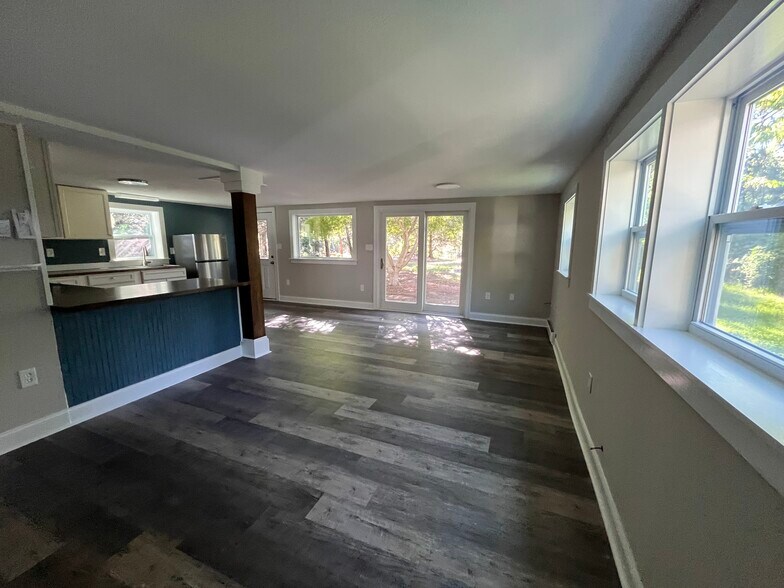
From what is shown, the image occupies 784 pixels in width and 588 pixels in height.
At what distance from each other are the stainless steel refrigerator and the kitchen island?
8.99 feet

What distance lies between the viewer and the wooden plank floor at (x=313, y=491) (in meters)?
1.28

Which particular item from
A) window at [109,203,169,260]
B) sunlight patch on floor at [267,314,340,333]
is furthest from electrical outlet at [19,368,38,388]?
window at [109,203,169,260]

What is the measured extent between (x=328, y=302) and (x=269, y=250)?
A: 186 cm

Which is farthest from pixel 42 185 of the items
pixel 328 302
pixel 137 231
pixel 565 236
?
pixel 565 236

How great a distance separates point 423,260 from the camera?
5.50 metres

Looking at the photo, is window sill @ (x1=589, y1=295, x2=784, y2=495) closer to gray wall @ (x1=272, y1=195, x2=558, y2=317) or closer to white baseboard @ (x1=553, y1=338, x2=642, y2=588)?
white baseboard @ (x1=553, y1=338, x2=642, y2=588)

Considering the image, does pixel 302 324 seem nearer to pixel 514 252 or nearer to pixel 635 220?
pixel 514 252

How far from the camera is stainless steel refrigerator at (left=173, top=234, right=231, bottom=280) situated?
587 cm

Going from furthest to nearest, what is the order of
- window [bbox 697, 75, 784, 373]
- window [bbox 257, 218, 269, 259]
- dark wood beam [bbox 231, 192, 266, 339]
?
window [bbox 257, 218, 269, 259]
dark wood beam [bbox 231, 192, 266, 339]
window [bbox 697, 75, 784, 373]

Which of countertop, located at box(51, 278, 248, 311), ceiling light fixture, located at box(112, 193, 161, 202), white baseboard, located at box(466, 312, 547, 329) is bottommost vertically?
white baseboard, located at box(466, 312, 547, 329)

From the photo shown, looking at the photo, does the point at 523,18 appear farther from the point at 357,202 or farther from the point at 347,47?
the point at 357,202

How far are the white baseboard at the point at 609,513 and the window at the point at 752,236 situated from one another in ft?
3.08

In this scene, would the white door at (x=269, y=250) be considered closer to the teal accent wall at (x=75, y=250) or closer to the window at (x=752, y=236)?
the teal accent wall at (x=75, y=250)

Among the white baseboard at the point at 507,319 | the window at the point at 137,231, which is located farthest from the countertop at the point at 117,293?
the white baseboard at the point at 507,319
